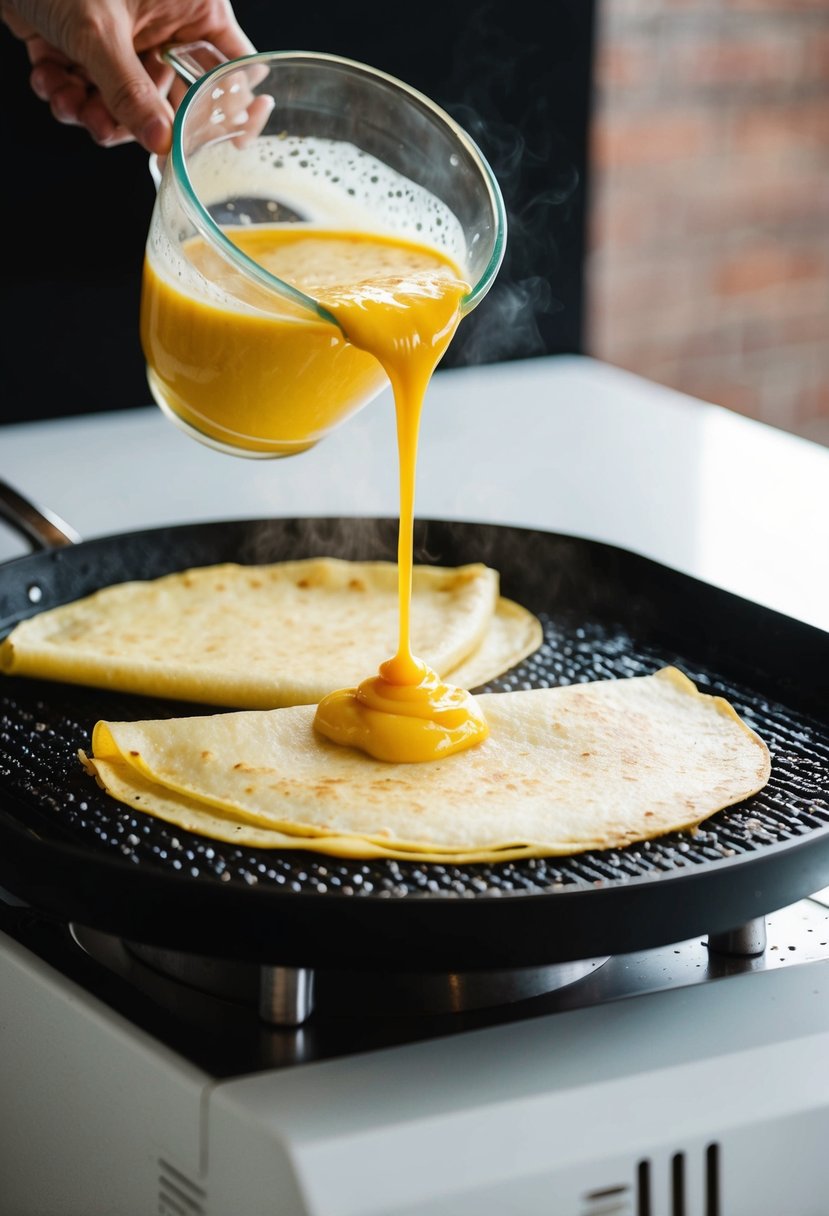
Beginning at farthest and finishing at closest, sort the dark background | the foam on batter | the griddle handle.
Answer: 1. the dark background
2. the griddle handle
3. the foam on batter

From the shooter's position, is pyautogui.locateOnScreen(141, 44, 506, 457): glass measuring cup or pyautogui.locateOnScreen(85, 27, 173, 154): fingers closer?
pyautogui.locateOnScreen(141, 44, 506, 457): glass measuring cup

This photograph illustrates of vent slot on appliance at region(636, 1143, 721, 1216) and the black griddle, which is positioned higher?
the black griddle

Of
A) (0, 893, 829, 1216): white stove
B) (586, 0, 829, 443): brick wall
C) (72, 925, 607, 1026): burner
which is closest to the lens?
(0, 893, 829, 1216): white stove

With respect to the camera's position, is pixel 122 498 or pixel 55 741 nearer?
pixel 55 741

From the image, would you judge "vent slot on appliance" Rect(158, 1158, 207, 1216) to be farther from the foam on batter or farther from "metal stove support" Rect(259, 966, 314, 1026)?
the foam on batter

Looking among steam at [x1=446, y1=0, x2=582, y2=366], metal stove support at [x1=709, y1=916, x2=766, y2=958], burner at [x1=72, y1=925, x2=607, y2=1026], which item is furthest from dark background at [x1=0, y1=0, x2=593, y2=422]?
metal stove support at [x1=709, y1=916, x2=766, y2=958]

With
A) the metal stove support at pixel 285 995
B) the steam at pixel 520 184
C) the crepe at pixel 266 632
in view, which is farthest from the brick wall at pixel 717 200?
the metal stove support at pixel 285 995

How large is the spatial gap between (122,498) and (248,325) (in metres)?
1.06

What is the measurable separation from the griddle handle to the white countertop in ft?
1.14

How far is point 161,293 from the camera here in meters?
1.44

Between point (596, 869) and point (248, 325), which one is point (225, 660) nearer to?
point (248, 325)

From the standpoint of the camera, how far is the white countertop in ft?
7.23

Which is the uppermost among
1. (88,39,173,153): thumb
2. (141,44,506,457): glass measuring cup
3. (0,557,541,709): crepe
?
(88,39,173,153): thumb

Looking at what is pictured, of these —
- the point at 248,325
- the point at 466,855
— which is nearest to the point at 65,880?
the point at 466,855
